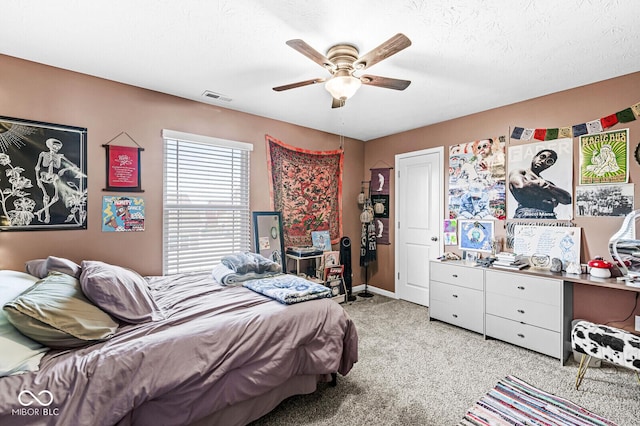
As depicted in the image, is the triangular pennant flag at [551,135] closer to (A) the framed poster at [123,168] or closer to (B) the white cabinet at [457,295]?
(B) the white cabinet at [457,295]

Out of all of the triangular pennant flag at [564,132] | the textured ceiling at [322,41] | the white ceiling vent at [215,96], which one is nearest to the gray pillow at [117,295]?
the textured ceiling at [322,41]

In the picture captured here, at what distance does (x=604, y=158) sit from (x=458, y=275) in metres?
1.71

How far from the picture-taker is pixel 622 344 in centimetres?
201

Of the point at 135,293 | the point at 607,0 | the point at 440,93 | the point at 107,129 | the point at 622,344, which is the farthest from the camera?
the point at 440,93

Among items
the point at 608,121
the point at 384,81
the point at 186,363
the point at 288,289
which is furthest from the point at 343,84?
the point at 608,121

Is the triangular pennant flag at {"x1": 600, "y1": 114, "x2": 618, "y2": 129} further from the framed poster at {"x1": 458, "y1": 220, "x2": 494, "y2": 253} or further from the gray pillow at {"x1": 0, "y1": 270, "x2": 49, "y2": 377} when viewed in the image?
the gray pillow at {"x1": 0, "y1": 270, "x2": 49, "y2": 377}

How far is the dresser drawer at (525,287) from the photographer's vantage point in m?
2.63

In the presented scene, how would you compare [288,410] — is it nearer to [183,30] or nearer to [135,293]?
[135,293]

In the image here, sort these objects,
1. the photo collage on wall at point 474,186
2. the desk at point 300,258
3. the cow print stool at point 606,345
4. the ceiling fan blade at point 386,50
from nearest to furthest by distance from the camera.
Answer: the ceiling fan blade at point 386,50 < the cow print stool at point 606,345 < the photo collage on wall at point 474,186 < the desk at point 300,258

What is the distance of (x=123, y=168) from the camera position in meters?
2.81

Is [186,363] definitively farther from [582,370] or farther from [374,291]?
[374,291]

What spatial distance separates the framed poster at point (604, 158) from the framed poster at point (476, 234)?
0.97m

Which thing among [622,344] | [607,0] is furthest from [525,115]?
[622,344]

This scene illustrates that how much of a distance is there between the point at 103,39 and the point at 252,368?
8.10 feet
